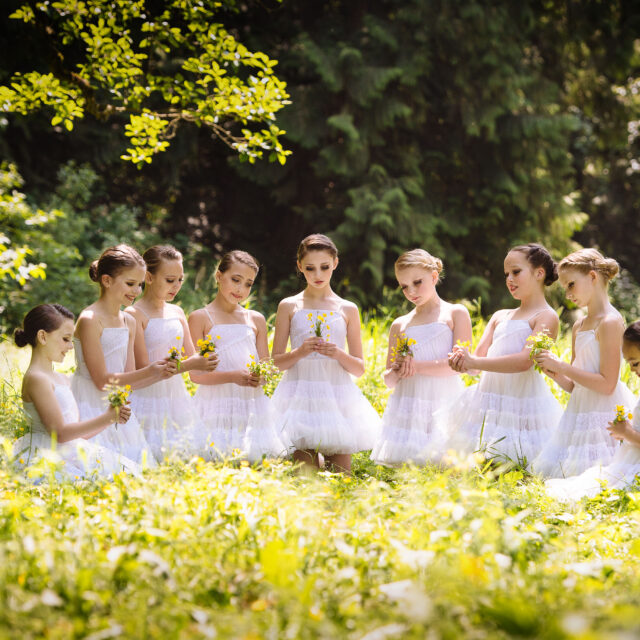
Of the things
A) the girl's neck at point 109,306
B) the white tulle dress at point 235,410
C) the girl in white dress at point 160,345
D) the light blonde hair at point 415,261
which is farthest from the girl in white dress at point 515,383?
the girl's neck at point 109,306

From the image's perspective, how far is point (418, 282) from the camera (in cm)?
492

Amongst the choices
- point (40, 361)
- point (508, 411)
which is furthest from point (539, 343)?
point (40, 361)

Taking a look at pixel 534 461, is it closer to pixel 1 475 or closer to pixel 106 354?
pixel 106 354

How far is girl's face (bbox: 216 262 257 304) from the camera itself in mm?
4828

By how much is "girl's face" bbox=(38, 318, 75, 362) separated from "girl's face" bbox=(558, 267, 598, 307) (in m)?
3.25

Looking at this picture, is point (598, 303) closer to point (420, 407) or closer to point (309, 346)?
point (420, 407)

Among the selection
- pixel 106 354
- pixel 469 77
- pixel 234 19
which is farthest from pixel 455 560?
pixel 234 19

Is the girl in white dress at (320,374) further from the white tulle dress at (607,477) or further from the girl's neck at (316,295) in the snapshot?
the white tulle dress at (607,477)

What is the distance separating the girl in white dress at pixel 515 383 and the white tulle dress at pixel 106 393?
222 cm

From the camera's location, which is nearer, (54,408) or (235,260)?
(54,408)

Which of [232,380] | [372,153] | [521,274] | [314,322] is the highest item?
[372,153]

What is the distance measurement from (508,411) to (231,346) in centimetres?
203

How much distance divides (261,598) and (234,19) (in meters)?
10.8

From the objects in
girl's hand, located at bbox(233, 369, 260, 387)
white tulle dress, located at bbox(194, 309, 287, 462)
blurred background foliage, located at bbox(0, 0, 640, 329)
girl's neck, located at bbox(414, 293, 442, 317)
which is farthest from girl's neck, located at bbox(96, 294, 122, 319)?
blurred background foliage, located at bbox(0, 0, 640, 329)
